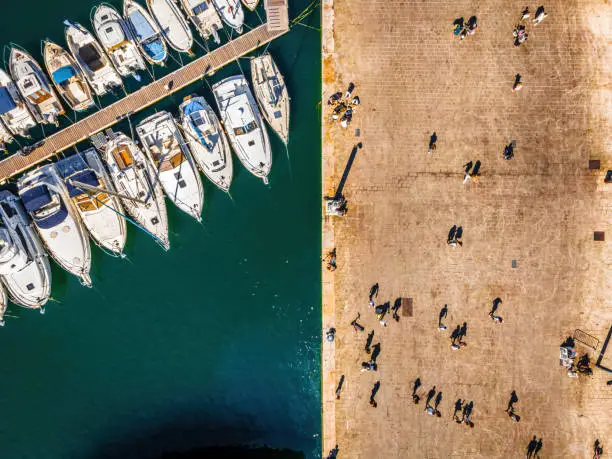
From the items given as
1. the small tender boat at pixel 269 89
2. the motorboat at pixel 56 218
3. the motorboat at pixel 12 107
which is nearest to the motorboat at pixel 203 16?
the small tender boat at pixel 269 89

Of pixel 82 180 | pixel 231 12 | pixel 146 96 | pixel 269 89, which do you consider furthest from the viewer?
pixel 146 96

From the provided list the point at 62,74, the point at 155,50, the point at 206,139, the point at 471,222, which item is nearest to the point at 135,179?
the point at 206,139

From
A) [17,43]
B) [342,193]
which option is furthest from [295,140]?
[17,43]

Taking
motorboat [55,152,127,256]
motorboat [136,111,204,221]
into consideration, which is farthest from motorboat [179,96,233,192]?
motorboat [55,152,127,256]

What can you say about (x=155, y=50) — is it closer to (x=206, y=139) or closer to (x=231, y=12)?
(x=231, y=12)

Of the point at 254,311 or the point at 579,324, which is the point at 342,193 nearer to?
the point at 254,311

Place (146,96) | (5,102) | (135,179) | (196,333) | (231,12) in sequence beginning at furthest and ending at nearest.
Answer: (196,333) < (146,96) < (231,12) < (135,179) < (5,102)
